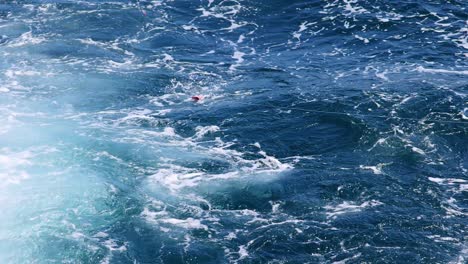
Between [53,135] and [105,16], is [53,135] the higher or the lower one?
the lower one

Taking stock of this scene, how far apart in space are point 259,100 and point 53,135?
953 inches

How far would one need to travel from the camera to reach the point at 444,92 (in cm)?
6975

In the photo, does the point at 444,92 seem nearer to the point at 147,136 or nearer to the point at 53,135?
the point at 147,136

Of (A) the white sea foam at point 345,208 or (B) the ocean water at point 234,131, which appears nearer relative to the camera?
(B) the ocean water at point 234,131

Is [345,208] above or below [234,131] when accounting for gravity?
below

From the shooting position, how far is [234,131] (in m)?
65.2

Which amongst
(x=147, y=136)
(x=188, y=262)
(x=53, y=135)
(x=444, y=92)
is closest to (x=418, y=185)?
(x=444, y=92)

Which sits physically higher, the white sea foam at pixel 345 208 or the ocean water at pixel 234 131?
the ocean water at pixel 234 131

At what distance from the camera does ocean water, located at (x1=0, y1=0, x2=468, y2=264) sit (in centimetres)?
5025

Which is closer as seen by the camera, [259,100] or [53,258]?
[53,258]

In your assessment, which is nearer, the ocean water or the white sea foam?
the ocean water

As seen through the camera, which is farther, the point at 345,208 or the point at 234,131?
the point at 234,131

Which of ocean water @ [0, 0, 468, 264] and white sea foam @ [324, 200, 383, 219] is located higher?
ocean water @ [0, 0, 468, 264]

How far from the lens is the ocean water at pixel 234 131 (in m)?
50.2
